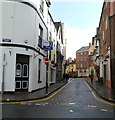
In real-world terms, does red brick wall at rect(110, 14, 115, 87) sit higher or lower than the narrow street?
higher

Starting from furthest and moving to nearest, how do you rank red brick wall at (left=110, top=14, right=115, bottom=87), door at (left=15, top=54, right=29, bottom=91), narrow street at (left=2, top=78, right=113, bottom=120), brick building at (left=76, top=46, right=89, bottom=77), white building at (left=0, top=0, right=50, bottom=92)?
1. brick building at (left=76, top=46, right=89, bottom=77)
2. red brick wall at (left=110, top=14, right=115, bottom=87)
3. door at (left=15, top=54, right=29, bottom=91)
4. white building at (left=0, top=0, right=50, bottom=92)
5. narrow street at (left=2, top=78, right=113, bottom=120)

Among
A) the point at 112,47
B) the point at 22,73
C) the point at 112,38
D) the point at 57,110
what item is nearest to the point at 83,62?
the point at 112,38

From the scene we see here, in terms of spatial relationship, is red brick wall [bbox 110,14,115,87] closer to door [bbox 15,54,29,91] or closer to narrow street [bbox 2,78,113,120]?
door [bbox 15,54,29,91]

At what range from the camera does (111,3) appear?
2041 cm

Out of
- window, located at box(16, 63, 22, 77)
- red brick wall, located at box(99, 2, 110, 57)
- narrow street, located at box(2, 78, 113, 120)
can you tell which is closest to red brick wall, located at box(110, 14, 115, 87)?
red brick wall, located at box(99, 2, 110, 57)

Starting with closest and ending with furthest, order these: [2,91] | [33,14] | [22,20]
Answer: [2,91]
[22,20]
[33,14]

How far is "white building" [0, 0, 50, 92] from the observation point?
570 inches

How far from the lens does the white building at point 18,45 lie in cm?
1448

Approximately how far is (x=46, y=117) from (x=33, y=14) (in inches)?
441

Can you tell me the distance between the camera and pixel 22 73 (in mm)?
15609

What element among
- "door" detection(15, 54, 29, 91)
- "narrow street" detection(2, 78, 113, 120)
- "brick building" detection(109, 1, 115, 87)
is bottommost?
"narrow street" detection(2, 78, 113, 120)

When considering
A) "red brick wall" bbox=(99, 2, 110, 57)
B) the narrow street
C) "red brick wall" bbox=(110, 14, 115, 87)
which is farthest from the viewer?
"red brick wall" bbox=(99, 2, 110, 57)

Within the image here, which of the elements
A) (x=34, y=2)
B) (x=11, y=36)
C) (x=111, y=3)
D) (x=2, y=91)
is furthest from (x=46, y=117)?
(x=111, y=3)

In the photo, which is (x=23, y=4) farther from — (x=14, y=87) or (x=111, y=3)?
(x=111, y=3)
